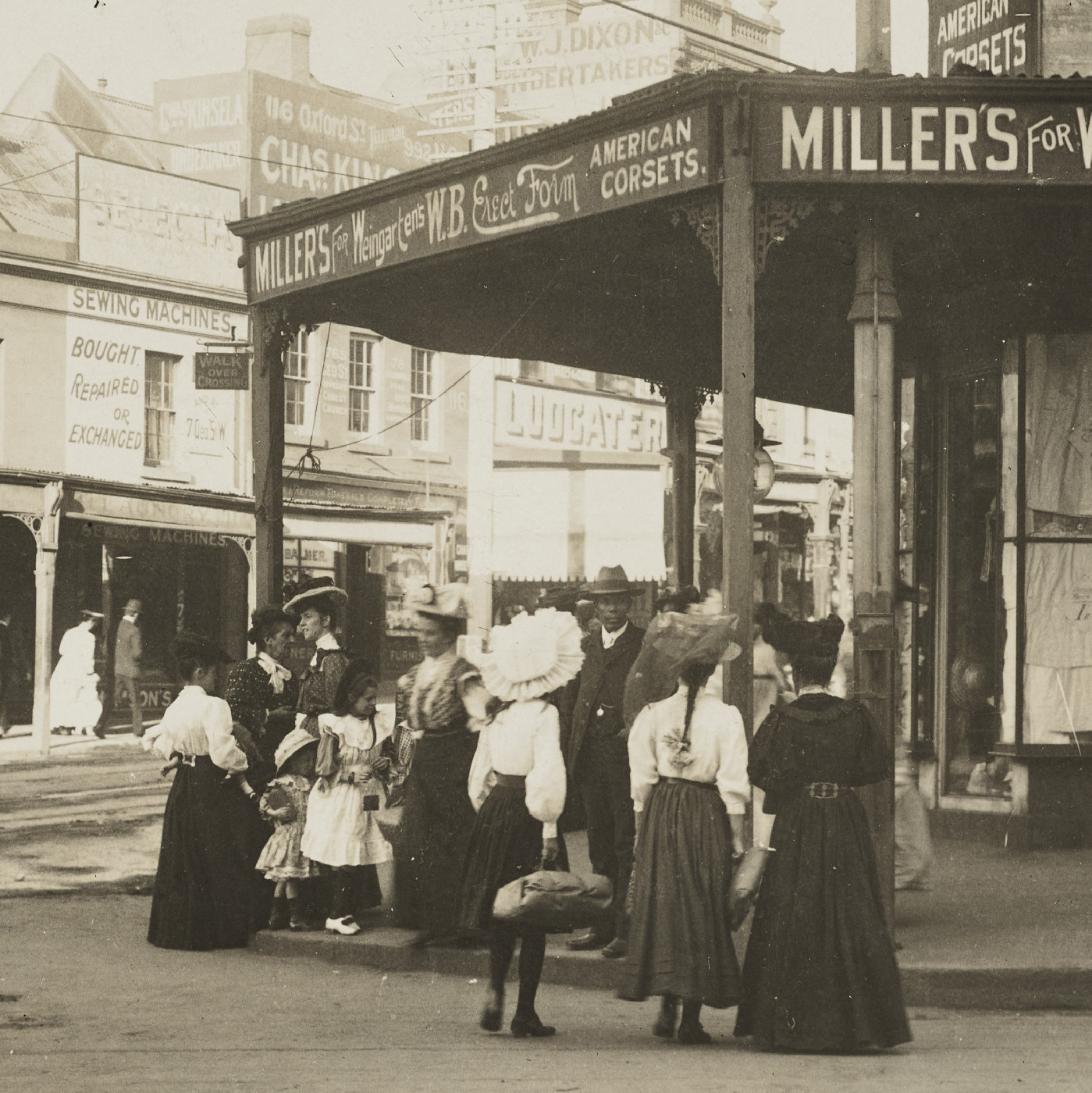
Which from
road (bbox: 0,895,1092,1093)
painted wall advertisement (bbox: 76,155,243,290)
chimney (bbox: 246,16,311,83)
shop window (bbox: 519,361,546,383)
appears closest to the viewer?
road (bbox: 0,895,1092,1093)

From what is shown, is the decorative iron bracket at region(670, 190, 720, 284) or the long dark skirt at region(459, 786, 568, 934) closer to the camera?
the long dark skirt at region(459, 786, 568, 934)

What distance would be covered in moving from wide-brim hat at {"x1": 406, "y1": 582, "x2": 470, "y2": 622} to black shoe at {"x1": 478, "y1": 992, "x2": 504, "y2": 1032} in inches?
80.0

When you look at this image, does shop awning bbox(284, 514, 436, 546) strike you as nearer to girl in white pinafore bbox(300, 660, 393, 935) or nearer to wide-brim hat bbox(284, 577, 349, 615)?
wide-brim hat bbox(284, 577, 349, 615)

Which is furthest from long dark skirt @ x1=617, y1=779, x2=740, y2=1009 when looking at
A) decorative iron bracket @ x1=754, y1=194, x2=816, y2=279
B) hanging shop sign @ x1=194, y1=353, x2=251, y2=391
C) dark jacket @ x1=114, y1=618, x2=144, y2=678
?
dark jacket @ x1=114, y1=618, x2=144, y2=678

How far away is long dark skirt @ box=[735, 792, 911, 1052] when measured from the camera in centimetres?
645

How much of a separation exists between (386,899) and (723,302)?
3.61m

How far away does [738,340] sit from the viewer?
27.2 ft

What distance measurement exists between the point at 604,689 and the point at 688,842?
196 centimetres

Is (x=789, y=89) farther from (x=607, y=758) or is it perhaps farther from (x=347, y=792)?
(x=347, y=792)

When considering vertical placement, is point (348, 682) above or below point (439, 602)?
below

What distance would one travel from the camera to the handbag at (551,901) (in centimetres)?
655

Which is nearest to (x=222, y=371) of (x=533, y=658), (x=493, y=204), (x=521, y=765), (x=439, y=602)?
(x=493, y=204)

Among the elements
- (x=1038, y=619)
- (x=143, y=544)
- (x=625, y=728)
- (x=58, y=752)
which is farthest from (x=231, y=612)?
(x=625, y=728)

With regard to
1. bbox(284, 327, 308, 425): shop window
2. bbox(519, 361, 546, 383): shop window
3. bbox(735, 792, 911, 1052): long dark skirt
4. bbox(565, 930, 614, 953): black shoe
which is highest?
bbox(519, 361, 546, 383): shop window
